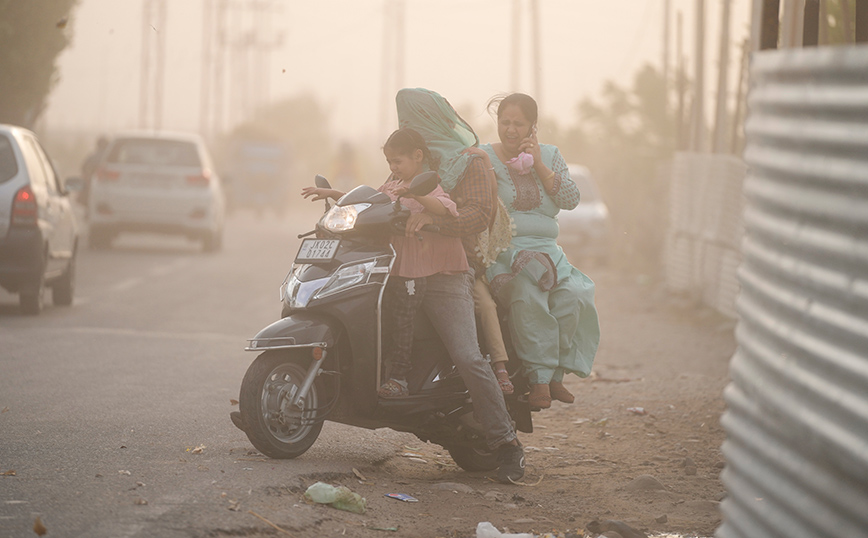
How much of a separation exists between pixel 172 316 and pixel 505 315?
7.01 metres

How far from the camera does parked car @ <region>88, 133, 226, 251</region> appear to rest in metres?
20.2

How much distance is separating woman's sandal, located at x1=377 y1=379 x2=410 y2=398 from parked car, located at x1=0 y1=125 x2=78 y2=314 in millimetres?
6707

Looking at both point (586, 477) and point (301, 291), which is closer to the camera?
point (301, 291)

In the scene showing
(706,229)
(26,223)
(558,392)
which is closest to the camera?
(558,392)

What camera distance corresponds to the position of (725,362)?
1096cm

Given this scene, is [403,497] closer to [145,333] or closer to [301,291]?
[301,291]

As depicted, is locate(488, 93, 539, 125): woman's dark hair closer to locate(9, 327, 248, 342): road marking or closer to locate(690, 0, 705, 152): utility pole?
locate(9, 327, 248, 342): road marking

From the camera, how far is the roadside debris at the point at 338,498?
4.76m

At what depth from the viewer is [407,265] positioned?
17.9 feet

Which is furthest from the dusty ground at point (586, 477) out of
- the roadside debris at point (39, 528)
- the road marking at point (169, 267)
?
the road marking at point (169, 267)

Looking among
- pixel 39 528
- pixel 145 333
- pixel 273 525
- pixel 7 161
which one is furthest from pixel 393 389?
pixel 7 161

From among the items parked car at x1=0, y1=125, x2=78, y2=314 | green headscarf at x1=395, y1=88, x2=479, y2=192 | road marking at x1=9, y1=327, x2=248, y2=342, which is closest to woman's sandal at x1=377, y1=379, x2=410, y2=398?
green headscarf at x1=395, y1=88, x2=479, y2=192

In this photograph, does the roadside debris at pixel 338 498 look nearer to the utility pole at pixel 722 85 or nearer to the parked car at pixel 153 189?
the utility pole at pixel 722 85

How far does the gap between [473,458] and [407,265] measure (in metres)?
1.14
